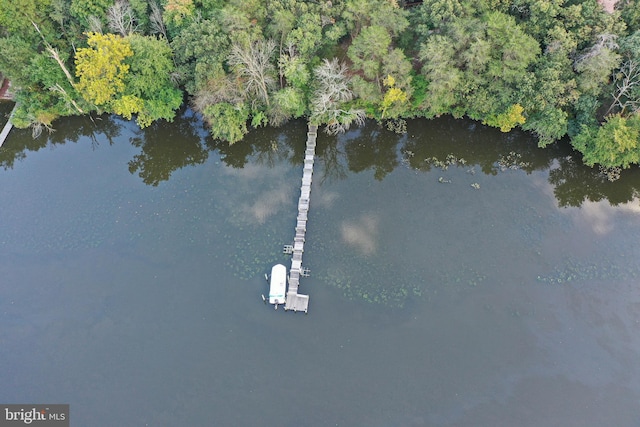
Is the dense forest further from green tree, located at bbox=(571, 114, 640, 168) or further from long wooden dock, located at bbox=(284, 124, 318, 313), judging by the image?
long wooden dock, located at bbox=(284, 124, 318, 313)

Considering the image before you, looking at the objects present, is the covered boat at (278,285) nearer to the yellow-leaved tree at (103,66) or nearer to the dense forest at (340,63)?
the dense forest at (340,63)

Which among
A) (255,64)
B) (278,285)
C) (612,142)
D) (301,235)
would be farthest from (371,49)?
(612,142)

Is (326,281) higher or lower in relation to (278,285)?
higher

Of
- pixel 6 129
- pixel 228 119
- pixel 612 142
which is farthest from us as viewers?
pixel 6 129

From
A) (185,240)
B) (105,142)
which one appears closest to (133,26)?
(105,142)

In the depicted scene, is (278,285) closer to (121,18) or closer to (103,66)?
(103,66)

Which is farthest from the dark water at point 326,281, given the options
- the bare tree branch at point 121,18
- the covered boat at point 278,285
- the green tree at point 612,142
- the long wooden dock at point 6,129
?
the bare tree branch at point 121,18
